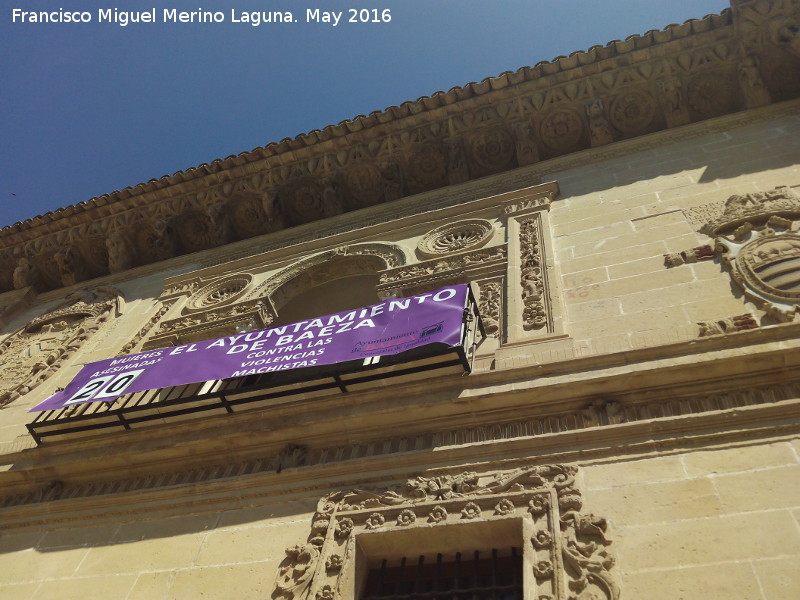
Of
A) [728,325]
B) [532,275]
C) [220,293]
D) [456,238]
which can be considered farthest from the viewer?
[220,293]

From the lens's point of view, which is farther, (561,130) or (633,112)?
(561,130)

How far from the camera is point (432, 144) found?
33.3ft

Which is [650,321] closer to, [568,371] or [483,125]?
[568,371]

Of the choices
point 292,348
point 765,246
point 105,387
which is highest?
point 765,246

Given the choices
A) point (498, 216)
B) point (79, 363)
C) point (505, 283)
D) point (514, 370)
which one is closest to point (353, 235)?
point (498, 216)

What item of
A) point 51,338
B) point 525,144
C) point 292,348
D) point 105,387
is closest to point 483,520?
point 292,348

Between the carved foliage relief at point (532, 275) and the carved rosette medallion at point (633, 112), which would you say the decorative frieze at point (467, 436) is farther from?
the carved rosette medallion at point (633, 112)

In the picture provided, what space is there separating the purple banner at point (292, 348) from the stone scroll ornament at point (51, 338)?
91.2 inches

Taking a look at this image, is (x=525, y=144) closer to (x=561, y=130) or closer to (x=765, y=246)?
(x=561, y=130)

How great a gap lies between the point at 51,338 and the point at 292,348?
574 cm

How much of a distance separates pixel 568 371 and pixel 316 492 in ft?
6.96

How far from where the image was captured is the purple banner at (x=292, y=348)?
5551 millimetres

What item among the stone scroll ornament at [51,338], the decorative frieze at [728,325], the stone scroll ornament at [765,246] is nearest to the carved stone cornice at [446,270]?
the stone scroll ornament at [765,246]

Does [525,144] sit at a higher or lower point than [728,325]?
higher
